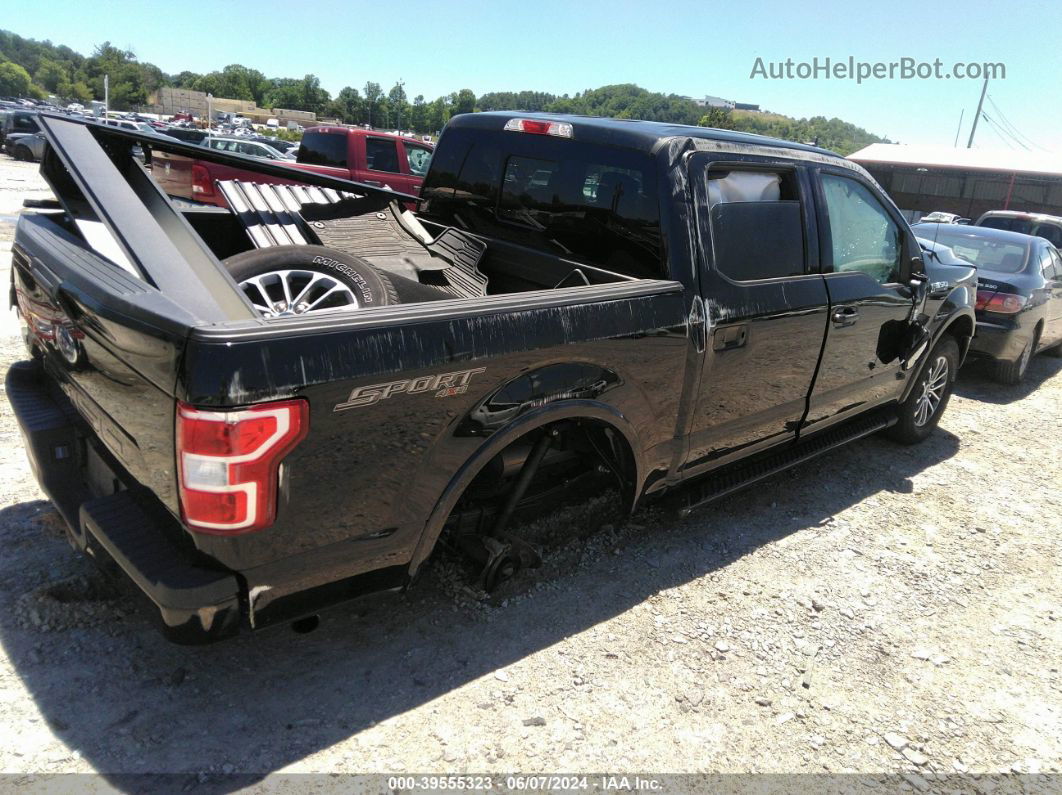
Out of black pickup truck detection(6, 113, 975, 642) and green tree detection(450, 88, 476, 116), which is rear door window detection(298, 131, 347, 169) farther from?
green tree detection(450, 88, 476, 116)

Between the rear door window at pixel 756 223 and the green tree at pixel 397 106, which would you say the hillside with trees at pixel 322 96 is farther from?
the rear door window at pixel 756 223

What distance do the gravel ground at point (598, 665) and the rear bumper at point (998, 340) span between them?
3.69m

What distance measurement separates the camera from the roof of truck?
3.26 meters

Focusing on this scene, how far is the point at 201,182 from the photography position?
9.17 m

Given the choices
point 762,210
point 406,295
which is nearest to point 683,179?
point 762,210

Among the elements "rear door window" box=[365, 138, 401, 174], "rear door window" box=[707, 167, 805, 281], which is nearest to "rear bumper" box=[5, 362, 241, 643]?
"rear door window" box=[707, 167, 805, 281]

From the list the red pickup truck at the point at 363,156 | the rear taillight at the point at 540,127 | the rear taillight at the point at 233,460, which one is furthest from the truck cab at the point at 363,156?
the rear taillight at the point at 233,460

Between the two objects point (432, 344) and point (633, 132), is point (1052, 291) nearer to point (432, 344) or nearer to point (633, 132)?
point (633, 132)

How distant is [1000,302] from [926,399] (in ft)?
8.41

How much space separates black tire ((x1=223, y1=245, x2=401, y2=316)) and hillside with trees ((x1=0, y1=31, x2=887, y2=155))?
8466 cm

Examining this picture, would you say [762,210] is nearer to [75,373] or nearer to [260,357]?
[260,357]

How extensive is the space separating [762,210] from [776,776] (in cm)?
247

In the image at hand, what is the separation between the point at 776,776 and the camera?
2.47 m

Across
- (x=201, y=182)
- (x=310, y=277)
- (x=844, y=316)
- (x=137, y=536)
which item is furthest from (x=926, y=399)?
(x=201, y=182)
